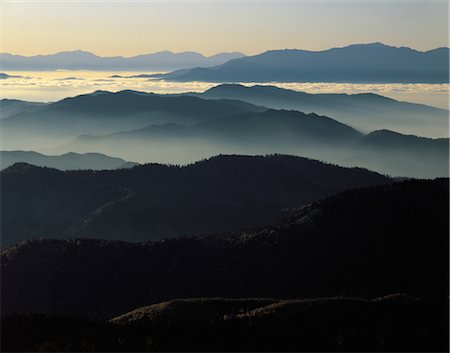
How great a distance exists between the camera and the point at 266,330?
30.7 meters

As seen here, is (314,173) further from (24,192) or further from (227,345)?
(227,345)

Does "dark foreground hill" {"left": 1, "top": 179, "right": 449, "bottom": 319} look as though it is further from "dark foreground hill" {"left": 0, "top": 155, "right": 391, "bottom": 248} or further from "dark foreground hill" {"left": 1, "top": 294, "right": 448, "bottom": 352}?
"dark foreground hill" {"left": 0, "top": 155, "right": 391, "bottom": 248}

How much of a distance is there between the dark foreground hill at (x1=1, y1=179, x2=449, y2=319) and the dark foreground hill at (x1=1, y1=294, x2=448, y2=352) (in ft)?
52.4

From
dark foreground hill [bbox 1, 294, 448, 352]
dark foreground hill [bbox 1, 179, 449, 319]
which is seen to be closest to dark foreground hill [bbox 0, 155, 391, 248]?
dark foreground hill [bbox 1, 179, 449, 319]

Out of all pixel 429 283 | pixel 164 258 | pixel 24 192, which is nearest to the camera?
pixel 429 283

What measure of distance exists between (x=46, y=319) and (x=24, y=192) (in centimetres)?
10064

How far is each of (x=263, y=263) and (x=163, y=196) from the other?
5949cm

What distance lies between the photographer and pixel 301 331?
31047mm

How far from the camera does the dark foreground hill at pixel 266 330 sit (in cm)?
2752

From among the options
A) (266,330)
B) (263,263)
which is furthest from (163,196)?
(266,330)

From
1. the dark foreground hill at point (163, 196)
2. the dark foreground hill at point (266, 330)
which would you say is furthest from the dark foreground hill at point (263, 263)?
the dark foreground hill at point (163, 196)

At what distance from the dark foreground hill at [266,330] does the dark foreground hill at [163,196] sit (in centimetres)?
6148

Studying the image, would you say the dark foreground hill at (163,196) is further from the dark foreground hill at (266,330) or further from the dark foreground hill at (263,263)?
the dark foreground hill at (266,330)

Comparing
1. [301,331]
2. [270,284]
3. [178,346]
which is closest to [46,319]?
[178,346]
